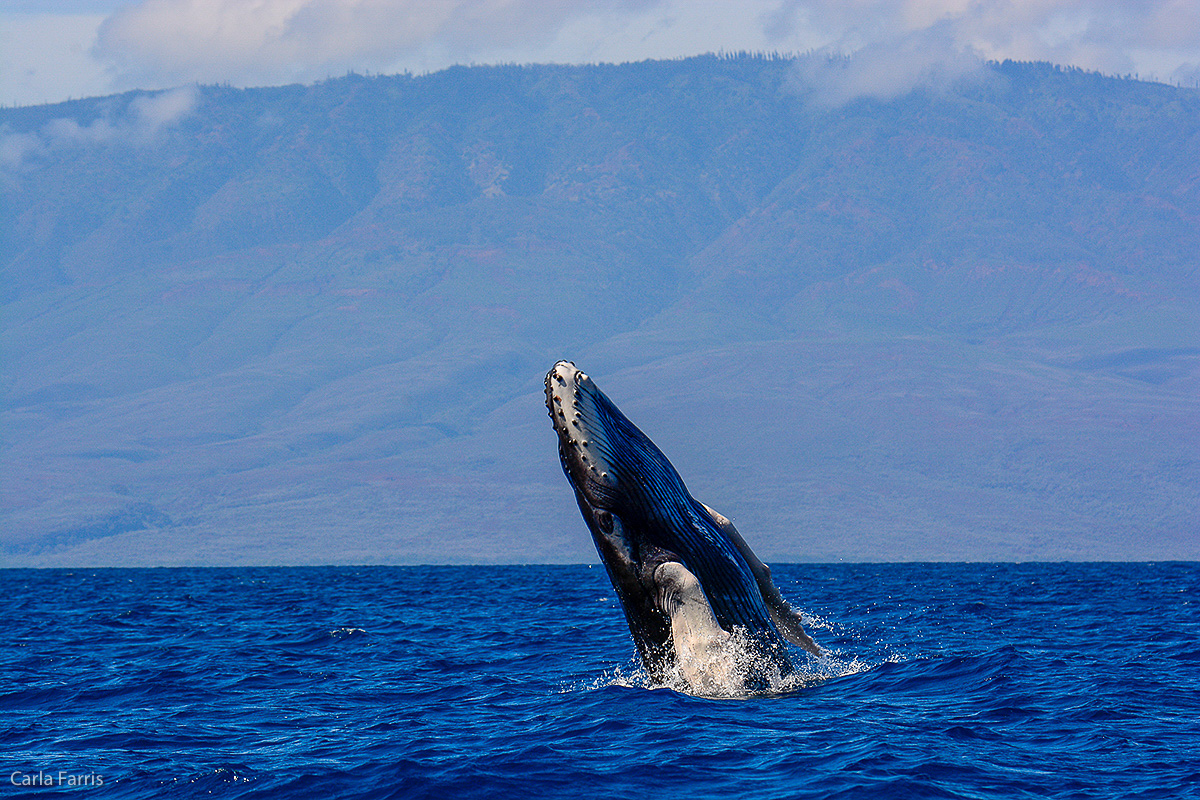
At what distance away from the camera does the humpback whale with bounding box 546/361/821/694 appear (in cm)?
934

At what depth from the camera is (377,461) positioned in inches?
7156

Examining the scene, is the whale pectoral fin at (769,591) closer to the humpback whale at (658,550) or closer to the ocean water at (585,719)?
the humpback whale at (658,550)

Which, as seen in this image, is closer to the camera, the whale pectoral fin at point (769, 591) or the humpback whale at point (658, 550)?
the humpback whale at point (658, 550)

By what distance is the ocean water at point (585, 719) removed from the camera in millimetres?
9406

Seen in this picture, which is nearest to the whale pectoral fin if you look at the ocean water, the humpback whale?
the humpback whale

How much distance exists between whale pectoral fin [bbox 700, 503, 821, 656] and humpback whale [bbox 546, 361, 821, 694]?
4.7 inches

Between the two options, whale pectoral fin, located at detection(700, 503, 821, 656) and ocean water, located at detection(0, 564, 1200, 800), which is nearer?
ocean water, located at detection(0, 564, 1200, 800)

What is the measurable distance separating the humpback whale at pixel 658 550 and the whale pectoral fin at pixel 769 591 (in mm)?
119

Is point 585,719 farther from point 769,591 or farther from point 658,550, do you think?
point 658,550

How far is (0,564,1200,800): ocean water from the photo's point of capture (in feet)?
30.9

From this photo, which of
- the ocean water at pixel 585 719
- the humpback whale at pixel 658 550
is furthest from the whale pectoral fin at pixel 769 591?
the ocean water at pixel 585 719

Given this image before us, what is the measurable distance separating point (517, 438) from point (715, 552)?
583ft

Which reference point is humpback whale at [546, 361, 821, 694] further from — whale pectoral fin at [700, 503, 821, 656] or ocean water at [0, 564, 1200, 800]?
ocean water at [0, 564, 1200, 800]

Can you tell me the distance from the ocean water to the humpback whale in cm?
62
